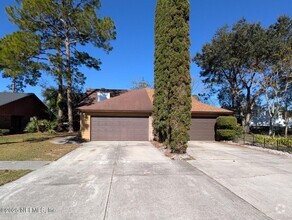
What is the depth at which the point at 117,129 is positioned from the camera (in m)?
17.7

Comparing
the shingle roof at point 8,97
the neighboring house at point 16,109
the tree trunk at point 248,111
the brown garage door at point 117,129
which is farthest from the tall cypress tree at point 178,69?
the tree trunk at point 248,111

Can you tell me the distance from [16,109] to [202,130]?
18704 mm

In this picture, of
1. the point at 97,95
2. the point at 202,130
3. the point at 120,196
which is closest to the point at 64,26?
the point at 97,95

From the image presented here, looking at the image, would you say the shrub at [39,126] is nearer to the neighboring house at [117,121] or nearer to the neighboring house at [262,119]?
the neighboring house at [117,121]

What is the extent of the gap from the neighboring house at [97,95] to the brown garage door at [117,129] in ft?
24.1

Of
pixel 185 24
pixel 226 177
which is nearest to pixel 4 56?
pixel 185 24

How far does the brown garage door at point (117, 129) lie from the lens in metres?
17.5

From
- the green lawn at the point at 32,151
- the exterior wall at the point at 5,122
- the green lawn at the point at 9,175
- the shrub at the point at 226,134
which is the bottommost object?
the green lawn at the point at 32,151

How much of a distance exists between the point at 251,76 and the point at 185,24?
1965 cm

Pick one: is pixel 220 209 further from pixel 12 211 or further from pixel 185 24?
pixel 185 24

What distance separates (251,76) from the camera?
27.6 metres

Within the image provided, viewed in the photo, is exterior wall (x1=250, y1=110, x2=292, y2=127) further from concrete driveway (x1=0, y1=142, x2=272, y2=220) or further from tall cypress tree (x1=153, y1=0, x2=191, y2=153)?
concrete driveway (x1=0, y1=142, x2=272, y2=220)

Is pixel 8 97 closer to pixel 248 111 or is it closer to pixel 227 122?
pixel 227 122

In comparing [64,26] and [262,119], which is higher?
[64,26]
